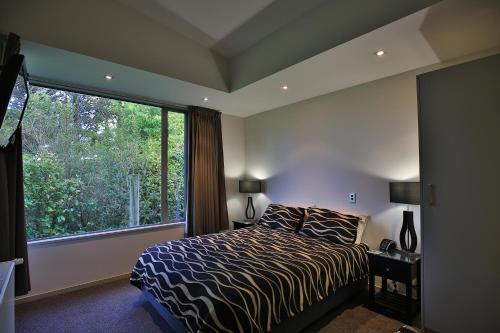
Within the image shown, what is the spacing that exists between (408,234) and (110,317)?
10.3ft

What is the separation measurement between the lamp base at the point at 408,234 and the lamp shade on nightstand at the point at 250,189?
2292mm

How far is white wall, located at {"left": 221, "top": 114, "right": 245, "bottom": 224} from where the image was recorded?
4.61m

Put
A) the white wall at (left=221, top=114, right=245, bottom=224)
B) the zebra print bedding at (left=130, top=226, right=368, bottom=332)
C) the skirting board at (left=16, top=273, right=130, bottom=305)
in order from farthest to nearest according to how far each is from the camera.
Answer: the white wall at (left=221, top=114, right=245, bottom=224) → the skirting board at (left=16, top=273, right=130, bottom=305) → the zebra print bedding at (left=130, top=226, right=368, bottom=332)

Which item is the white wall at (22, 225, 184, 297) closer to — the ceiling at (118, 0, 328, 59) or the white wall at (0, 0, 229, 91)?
the white wall at (0, 0, 229, 91)

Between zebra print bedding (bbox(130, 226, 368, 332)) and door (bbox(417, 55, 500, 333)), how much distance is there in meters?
0.79

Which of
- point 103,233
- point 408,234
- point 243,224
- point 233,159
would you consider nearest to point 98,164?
point 103,233

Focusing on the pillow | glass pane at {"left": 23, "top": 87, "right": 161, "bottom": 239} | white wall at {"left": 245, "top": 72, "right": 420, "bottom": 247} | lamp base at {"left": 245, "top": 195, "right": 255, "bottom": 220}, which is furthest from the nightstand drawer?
glass pane at {"left": 23, "top": 87, "right": 161, "bottom": 239}

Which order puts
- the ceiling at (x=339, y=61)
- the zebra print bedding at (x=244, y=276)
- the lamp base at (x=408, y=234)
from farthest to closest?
the lamp base at (x=408, y=234), the ceiling at (x=339, y=61), the zebra print bedding at (x=244, y=276)

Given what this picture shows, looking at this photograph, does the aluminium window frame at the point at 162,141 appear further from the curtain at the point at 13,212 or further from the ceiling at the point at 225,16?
the ceiling at the point at 225,16

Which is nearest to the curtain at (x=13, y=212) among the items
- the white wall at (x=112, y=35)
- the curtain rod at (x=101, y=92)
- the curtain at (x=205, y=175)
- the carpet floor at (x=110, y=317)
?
the carpet floor at (x=110, y=317)

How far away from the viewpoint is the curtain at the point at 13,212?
2268 millimetres

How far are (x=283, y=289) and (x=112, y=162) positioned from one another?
112 inches

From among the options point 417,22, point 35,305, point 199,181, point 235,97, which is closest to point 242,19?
point 235,97

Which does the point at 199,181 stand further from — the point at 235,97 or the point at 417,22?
the point at 417,22
